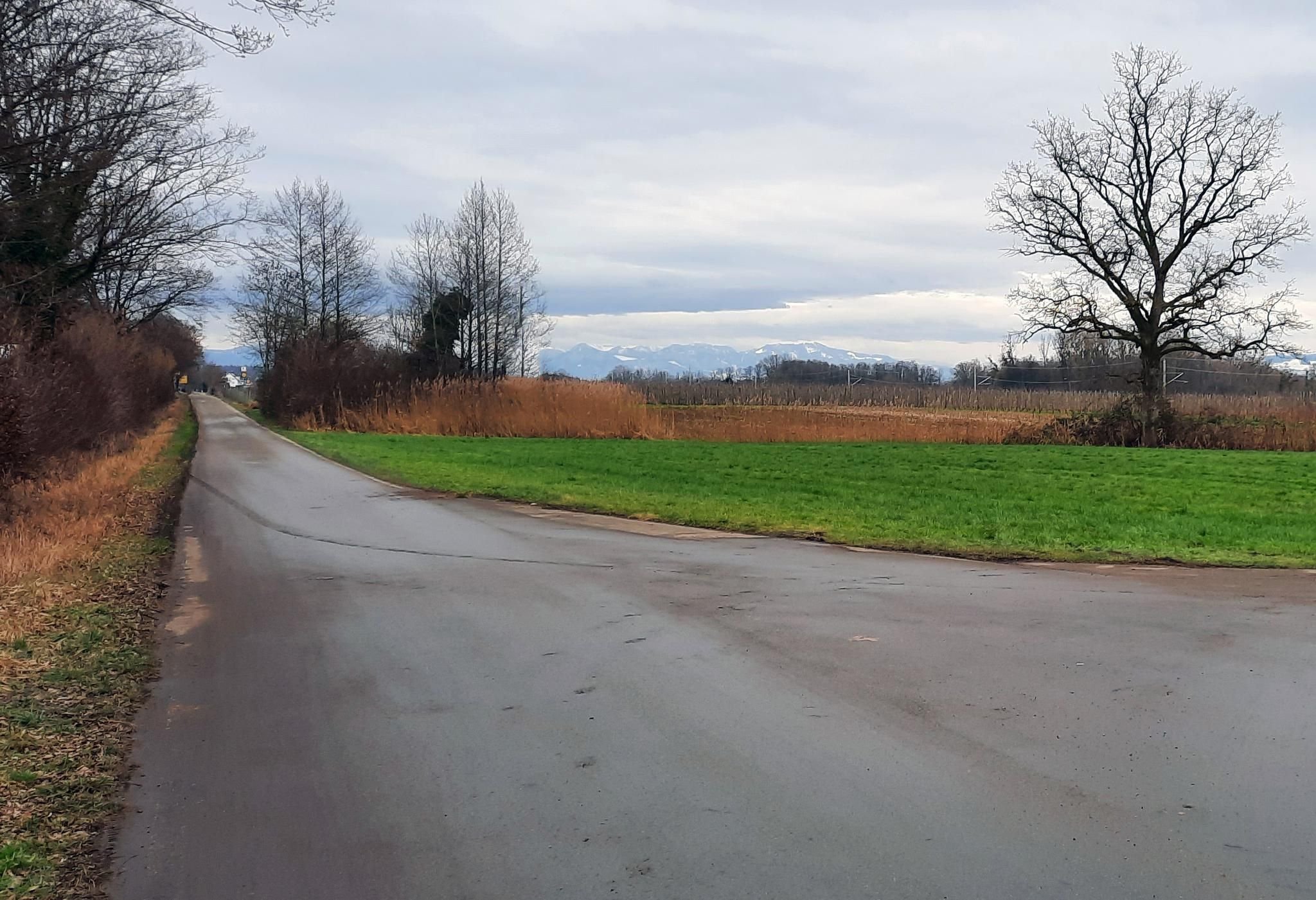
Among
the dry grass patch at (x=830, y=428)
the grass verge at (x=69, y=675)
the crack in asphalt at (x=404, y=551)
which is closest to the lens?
the grass verge at (x=69, y=675)

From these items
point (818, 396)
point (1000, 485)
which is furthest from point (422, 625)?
point (818, 396)

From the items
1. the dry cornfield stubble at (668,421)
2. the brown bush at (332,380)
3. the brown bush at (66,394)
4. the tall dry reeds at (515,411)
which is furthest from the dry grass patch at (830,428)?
the brown bush at (66,394)

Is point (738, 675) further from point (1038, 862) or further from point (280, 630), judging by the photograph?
point (280, 630)

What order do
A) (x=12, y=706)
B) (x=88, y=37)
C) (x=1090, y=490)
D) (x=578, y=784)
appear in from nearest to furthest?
1. (x=578, y=784)
2. (x=12, y=706)
3. (x=88, y=37)
4. (x=1090, y=490)

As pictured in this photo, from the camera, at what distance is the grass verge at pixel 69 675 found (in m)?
4.43

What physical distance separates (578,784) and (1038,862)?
1949 mm

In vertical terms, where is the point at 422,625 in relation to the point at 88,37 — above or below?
below

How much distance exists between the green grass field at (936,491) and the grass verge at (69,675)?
6557 millimetres

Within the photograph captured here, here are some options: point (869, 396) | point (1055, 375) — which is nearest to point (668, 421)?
point (869, 396)

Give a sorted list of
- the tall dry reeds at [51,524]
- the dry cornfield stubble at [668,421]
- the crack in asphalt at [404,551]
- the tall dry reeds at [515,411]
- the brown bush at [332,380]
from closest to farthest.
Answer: the tall dry reeds at [51,524] < the crack in asphalt at [404,551] < the dry cornfield stubble at [668,421] < the tall dry reeds at [515,411] < the brown bush at [332,380]

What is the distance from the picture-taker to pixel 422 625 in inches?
327

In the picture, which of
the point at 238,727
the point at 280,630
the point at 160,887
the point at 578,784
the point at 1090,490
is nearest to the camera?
the point at 160,887

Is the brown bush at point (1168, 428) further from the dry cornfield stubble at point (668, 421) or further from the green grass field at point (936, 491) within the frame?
the green grass field at point (936, 491)

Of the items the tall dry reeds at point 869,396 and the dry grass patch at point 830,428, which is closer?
the dry grass patch at point 830,428
